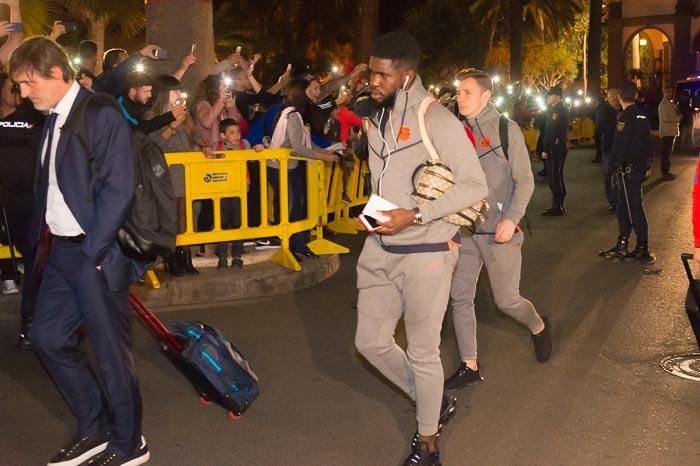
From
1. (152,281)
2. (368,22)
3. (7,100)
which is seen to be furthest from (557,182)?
(368,22)

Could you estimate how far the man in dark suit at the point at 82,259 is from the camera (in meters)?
4.53

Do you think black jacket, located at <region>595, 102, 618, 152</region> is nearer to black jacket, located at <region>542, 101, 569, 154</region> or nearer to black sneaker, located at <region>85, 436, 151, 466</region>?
black jacket, located at <region>542, 101, 569, 154</region>

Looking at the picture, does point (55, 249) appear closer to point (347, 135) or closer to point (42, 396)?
point (42, 396)

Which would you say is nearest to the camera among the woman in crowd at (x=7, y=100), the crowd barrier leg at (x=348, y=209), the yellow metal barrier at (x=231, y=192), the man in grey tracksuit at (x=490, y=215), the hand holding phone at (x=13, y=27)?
the man in grey tracksuit at (x=490, y=215)

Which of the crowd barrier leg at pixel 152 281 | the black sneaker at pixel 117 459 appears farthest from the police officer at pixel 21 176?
the black sneaker at pixel 117 459

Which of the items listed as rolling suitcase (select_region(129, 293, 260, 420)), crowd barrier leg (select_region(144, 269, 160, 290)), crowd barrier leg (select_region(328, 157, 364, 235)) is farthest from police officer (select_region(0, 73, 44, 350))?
crowd barrier leg (select_region(328, 157, 364, 235))

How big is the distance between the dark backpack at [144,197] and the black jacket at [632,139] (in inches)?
275

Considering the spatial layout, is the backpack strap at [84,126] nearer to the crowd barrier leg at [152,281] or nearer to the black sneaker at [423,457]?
the black sneaker at [423,457]

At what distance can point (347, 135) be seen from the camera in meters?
12.9

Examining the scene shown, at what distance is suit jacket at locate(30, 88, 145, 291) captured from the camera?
4.49 meters

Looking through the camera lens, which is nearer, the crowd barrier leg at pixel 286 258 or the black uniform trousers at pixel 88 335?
the black uniform trousers at pixel 88 335

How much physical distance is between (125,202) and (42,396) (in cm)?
217

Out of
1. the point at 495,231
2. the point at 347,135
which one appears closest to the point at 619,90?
the point at 347,135

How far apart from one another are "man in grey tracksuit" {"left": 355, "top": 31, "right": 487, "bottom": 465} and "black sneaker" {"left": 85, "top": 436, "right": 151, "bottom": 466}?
122 centimetres
